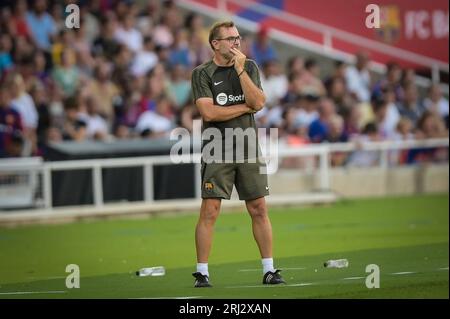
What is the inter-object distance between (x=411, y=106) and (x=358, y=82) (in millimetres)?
1193

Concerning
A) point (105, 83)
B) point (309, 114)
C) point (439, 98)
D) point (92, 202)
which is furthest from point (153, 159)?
point (439, 98)

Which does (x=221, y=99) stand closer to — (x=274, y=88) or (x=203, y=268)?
(x=203, y=268)

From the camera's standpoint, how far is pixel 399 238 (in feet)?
52.8

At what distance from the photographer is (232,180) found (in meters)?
11.5

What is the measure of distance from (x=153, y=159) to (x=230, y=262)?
6402 mm

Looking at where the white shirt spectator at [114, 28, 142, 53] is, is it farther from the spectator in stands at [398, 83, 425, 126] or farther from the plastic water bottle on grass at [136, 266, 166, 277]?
the plastic water bottle on grass at [136, 266, 166, 277]

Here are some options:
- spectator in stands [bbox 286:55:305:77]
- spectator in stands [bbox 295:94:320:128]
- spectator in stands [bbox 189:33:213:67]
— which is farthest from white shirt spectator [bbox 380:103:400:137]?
spectator in stands [bbox 189:33:213:67]

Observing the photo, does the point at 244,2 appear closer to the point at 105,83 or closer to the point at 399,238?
the point at 105,83

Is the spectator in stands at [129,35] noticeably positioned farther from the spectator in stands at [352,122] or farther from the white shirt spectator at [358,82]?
the white shirt spectator at [358,82]

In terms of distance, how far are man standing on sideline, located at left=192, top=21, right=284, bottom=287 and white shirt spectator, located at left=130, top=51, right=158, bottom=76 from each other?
1201 centimetres

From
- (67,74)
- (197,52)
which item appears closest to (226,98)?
(67,74)

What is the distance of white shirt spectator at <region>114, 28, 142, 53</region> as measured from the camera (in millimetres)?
23875

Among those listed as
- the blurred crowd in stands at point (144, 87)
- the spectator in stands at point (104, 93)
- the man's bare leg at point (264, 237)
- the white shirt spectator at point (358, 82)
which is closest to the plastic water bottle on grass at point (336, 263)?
the man's bare leg at point (264, 237)

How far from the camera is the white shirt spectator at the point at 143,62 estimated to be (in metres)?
23.5
